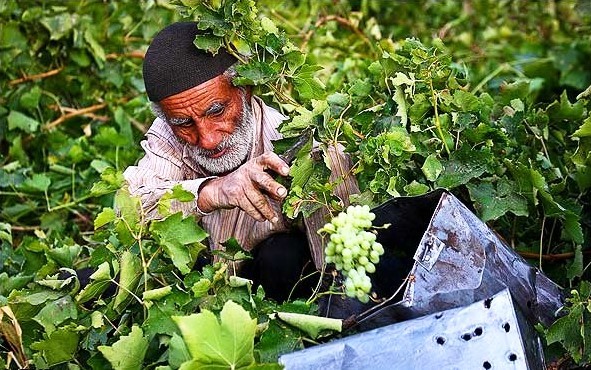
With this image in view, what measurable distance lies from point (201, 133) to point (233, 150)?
91 millimetres

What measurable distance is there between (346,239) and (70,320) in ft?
2.32

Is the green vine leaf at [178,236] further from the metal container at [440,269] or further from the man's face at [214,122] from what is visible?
the man's face at [214,122]

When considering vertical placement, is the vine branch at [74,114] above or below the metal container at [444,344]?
below

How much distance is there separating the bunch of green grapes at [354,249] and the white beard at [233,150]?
2.05 ft

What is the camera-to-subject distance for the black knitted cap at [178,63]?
84.8 inches

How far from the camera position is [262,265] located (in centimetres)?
226

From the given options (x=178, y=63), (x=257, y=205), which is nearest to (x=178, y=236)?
(x=257, y=205)

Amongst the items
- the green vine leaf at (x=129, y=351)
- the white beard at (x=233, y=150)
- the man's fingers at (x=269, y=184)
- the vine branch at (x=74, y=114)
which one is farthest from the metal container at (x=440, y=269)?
the vine branch at (x=74, y=114)

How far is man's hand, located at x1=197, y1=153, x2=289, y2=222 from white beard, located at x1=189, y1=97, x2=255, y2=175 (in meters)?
0.27

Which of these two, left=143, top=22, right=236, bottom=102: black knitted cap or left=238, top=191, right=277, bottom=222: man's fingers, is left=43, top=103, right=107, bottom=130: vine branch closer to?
left=143, top=22, right=236, bottom=102: black knitted cap

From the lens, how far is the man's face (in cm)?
217

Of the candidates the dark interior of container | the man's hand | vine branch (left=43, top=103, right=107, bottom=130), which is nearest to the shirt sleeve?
the man's hand

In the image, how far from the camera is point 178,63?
216 centimetres

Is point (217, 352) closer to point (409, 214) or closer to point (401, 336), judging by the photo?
point (401, 336)
